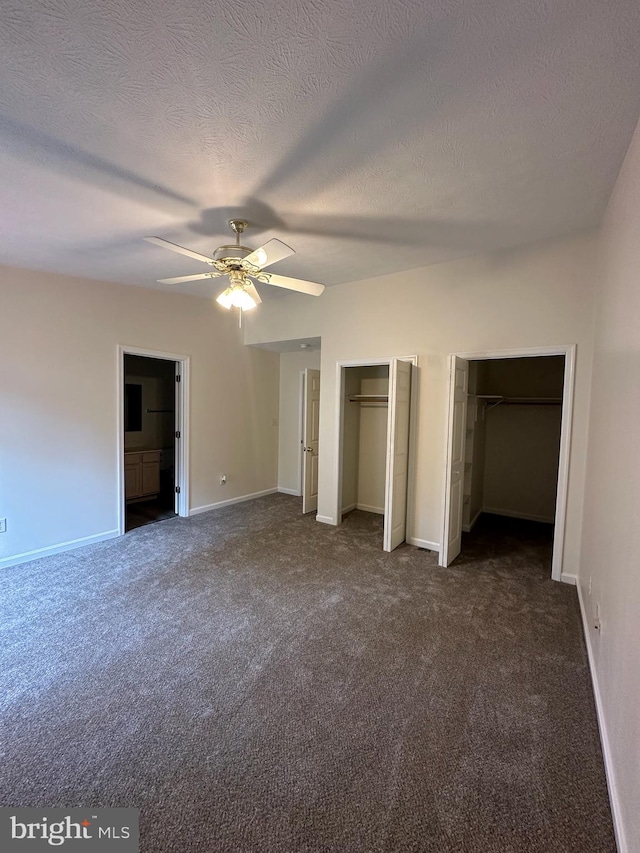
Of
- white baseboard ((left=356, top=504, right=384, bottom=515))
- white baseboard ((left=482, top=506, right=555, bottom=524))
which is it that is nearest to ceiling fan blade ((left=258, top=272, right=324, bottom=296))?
white baseboard ((left=356, top=504, right=384, bottom=515))

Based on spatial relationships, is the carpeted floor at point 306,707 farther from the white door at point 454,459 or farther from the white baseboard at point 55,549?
the white door at point 454,459

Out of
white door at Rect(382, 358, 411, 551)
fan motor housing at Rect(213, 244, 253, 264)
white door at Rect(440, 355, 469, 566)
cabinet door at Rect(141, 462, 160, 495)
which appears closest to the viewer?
fan motor housing at Rect(213, 244, 253, 264)

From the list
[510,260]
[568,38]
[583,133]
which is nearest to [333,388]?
[510,260]

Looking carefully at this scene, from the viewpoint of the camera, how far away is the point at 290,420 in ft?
20.5

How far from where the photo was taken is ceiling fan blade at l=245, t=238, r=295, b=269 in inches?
83.2

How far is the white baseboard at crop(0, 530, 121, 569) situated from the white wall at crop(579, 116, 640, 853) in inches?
177

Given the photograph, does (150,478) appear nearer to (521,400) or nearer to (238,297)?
(238,297)

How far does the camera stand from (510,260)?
332cm

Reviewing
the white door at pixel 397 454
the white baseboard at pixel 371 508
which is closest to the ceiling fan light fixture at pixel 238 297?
the white door at pixel 397 454

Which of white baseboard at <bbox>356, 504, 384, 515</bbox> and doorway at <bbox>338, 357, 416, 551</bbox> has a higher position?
doorway at <bbox>338, 357, 416, 551</bbox>

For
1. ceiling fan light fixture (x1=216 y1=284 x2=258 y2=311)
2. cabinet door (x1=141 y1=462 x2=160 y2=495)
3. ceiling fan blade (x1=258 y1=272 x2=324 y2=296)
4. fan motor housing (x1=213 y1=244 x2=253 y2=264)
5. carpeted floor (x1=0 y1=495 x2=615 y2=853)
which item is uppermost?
fan motor housing (x1=213 y1=244 x2=253 y2=264)

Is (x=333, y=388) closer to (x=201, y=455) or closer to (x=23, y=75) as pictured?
(x=201, y=455)

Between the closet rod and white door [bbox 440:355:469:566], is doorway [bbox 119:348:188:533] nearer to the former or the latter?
white door [bbox 440:355:469:566]

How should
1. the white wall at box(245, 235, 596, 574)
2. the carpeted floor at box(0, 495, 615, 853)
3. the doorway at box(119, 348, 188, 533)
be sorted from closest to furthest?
the carpeted floor at box(0, 495, 615, 853) < the white wall at box(245, 235, 596, 574) < the doorway at box(119, 348, 188, 533)
